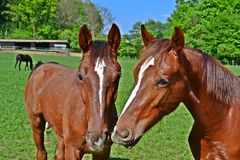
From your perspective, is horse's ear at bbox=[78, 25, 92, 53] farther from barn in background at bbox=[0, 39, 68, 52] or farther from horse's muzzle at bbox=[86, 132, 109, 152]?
barn in background at bbox=[0, 39, 68, 52]

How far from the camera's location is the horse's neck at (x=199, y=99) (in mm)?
3279

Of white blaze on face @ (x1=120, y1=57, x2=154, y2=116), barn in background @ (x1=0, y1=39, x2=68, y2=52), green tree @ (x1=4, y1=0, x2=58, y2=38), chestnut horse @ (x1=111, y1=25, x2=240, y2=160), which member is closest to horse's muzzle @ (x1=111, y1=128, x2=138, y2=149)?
chestnut horse @ (x1=111, y1=25, x2=240, y2=160)

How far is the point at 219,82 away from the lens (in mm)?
3391

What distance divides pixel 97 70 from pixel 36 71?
9.23 ft

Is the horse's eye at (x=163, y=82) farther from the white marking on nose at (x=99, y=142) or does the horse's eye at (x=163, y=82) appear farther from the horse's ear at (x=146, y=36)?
the white marking on nose at (x=99, y=142)

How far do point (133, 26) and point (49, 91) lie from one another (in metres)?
69.9

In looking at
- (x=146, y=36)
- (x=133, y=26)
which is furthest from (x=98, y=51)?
(x=133, y=26)

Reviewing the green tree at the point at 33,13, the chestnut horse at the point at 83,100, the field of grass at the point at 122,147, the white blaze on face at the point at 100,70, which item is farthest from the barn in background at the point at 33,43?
the white blaze on face at the point at 100,70

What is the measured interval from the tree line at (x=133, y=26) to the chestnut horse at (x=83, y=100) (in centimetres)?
4769

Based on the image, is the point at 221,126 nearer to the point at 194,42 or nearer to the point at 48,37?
the point at 194,42

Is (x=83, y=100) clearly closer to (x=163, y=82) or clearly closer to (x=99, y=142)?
(x=99, y=142)

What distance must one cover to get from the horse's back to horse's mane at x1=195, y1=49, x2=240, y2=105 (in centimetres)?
229

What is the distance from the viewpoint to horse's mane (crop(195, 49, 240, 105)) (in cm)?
336

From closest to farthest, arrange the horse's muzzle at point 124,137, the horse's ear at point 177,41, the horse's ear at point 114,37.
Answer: the horse's muzzle at point 124,137 < the horse's ear at point 177,41 < the horse's ear at point 114,37
